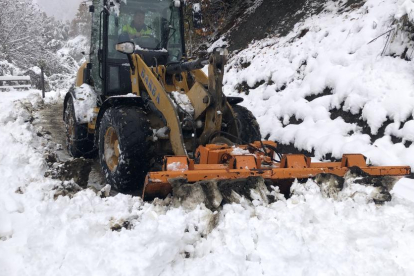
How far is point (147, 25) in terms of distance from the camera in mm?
5688

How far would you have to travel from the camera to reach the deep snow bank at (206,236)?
8.16 ft

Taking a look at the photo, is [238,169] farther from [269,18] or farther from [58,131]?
[269,18]

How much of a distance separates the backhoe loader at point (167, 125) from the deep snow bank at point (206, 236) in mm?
215

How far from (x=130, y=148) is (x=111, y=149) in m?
0.76

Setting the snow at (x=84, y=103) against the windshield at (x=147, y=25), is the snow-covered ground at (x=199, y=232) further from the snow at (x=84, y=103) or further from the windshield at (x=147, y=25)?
the windshield at (x=147, y=25)

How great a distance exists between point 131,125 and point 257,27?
8550 mm

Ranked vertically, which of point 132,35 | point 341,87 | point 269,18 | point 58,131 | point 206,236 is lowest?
point 206,236

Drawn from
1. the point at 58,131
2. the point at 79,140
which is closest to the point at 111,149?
the point at 79,140

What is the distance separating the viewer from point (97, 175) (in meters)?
5.33

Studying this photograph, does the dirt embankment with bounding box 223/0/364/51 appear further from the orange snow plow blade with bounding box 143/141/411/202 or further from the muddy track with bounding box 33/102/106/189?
the orange snow plow blade with bounding box 143/141/411/202

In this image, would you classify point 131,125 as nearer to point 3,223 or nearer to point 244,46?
point 3,223

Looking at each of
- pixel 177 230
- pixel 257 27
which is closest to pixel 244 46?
pixel 257 27

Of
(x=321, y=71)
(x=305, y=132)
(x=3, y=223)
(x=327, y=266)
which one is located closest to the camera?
(x=327, y=266)

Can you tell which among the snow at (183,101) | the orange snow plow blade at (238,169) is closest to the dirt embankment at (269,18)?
the snow at (183,101)
